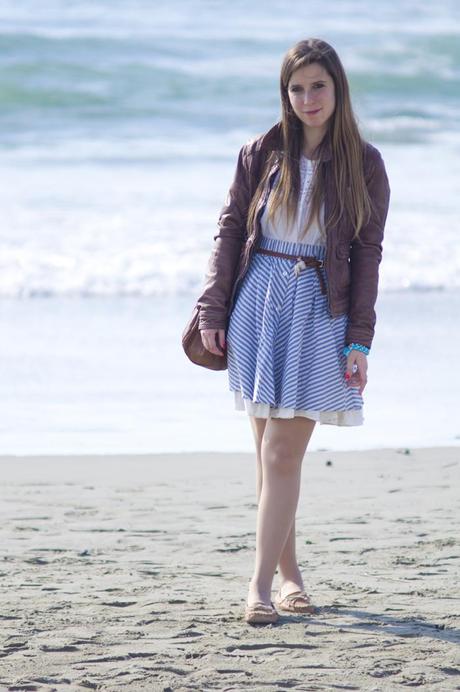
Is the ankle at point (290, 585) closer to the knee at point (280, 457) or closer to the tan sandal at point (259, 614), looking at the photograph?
the tan sandal at point (259, 614)

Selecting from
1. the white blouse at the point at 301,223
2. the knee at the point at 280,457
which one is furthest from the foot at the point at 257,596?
the white blouse at the point at 301,223

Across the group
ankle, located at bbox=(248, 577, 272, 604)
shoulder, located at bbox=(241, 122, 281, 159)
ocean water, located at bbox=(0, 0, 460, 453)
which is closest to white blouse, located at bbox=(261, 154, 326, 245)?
shoulder, located at bbox=(241, 122, 281, 159)

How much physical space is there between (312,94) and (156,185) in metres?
11.0

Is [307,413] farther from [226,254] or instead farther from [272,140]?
[272,140]

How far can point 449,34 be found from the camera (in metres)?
25.9

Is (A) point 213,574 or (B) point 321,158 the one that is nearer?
(B) point 321,158

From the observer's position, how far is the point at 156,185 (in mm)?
14578

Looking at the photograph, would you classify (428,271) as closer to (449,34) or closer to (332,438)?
(332,438)

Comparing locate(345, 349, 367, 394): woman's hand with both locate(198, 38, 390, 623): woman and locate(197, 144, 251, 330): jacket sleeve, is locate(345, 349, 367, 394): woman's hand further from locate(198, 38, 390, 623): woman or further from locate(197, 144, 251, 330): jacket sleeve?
locate(197, 144, 251, 330): jacket sleeve

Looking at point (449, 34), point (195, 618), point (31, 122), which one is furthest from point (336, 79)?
point (449, 34)

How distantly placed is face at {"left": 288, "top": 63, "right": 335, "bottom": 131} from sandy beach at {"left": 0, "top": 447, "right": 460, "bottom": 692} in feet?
5.08

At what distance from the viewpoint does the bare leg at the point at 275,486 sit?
374cm

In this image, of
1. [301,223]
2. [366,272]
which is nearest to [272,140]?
[301,223]

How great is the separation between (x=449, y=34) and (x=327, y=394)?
23.6 metres
